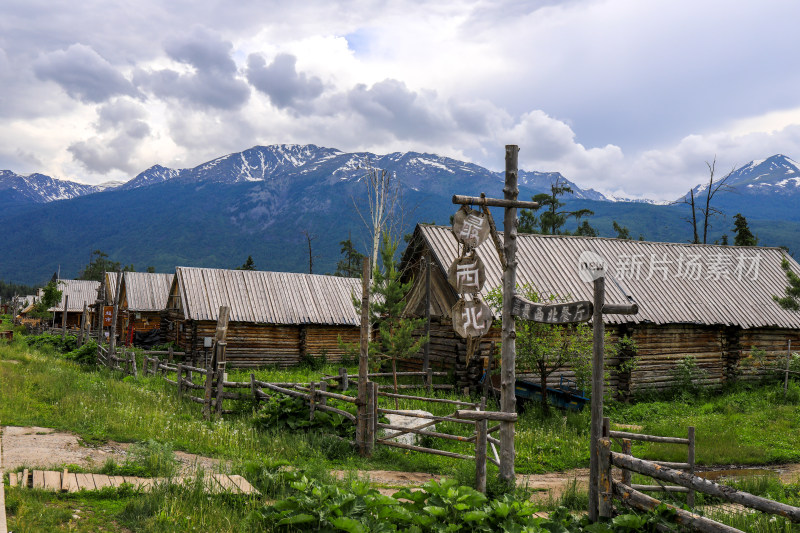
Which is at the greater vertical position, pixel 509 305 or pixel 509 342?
pixel 509 305

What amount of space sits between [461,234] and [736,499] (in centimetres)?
454

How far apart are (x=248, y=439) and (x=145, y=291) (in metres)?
32.7

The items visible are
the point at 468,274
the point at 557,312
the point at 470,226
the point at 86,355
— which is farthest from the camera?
the point at 86,355

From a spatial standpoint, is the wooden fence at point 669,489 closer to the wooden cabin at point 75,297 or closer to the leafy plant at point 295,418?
the leafy plant at point 295,418

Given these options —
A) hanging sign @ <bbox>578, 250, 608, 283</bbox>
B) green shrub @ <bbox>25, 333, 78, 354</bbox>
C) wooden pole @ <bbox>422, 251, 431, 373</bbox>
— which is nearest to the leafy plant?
wooden pole @ <bbox>422, 251, 431, 373</bbox>

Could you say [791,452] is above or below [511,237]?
below

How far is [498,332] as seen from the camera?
19.8 meters

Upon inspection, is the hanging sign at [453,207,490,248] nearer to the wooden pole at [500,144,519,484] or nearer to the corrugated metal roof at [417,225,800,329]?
the wooden pole at [500,144,519,484]

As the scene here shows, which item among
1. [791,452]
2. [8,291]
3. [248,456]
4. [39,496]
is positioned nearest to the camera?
[39,496]

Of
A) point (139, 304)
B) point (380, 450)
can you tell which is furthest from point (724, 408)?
point (139, 304)

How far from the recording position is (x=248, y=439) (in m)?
11.6

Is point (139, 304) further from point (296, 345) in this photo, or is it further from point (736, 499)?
point (736, 499)

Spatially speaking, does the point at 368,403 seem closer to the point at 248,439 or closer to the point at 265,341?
the point at 248,439

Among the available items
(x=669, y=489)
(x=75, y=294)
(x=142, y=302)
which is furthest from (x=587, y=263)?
(x=75, y=294)
